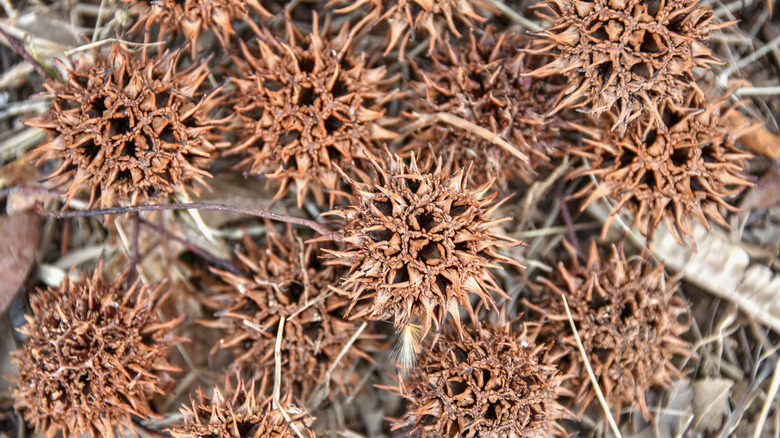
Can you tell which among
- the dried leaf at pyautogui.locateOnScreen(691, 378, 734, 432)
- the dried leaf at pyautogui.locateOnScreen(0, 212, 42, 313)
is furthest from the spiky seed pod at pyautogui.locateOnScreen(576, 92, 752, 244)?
the dried leaf at pyautogui.locateOnScreen(0, 212, 42, 313)

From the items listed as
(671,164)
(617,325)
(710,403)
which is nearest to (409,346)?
(617,325)

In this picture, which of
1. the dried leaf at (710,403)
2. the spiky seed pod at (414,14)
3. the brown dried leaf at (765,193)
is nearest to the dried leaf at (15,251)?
the spiky seed pod at (414,14)

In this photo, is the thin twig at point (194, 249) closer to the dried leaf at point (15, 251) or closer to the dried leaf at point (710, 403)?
the dried leaf at point (15, 251)

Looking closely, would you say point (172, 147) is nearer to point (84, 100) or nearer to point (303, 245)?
point (84, 100)

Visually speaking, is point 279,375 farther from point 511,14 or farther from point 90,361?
point 511,14

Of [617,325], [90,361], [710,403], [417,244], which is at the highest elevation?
[417,244]

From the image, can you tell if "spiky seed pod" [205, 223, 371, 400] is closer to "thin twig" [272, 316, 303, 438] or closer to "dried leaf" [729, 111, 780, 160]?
"thin twig" [272, 316, 303, 438]
